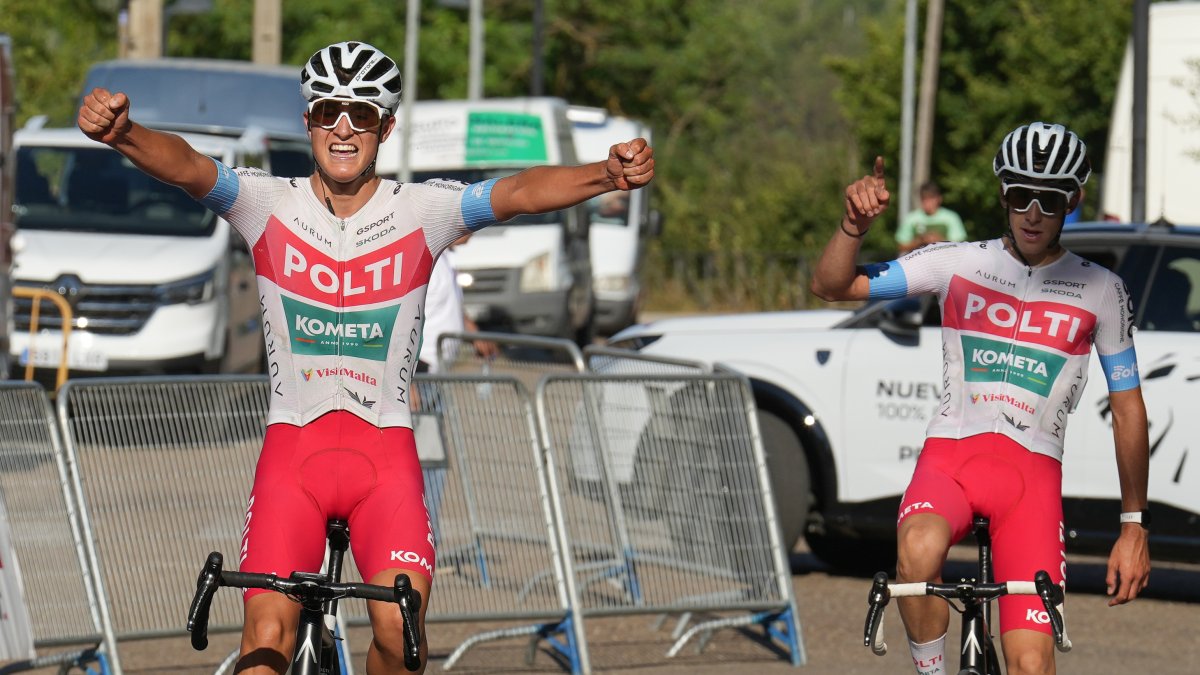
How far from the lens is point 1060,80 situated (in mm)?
47344

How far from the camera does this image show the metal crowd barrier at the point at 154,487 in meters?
8.07

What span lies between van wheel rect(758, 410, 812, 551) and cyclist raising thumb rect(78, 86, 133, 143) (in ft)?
19.8

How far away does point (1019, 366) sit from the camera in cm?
623

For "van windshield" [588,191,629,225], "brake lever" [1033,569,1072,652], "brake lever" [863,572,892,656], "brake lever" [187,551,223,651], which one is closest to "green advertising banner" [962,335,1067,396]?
"brake lever" [1033,569,1072,652]

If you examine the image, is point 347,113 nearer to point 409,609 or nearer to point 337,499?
point 337,499

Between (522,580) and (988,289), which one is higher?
(988,289)

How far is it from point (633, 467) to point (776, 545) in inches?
30.0

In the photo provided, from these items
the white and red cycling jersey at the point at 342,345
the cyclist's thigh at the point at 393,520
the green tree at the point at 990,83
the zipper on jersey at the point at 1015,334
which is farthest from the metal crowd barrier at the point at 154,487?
the green tree at the point at 990,83

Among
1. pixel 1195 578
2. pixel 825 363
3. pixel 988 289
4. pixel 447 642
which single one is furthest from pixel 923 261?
pixel 1195 578

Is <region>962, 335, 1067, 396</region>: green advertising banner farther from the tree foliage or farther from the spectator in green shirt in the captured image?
the tree foliage

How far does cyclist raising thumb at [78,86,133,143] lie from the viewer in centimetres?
541

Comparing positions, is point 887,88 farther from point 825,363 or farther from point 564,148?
point 825,363

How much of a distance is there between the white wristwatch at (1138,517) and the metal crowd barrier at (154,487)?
359 cm

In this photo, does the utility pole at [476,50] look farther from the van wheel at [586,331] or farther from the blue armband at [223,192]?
the blue armband at [223,192]
